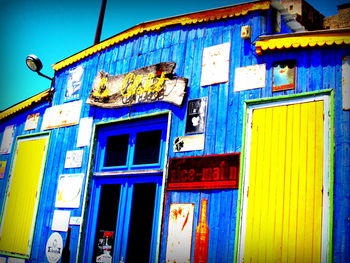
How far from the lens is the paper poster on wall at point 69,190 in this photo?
22.5ft

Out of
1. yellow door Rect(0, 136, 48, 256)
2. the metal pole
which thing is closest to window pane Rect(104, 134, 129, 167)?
yellow door Rect(0, 136, 48, 256)

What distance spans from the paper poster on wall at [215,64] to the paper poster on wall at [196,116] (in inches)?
11.1

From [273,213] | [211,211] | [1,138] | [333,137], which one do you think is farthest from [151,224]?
[1,138]

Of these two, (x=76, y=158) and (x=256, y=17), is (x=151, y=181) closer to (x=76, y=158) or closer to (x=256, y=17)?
Answer: (x=76, y=158)

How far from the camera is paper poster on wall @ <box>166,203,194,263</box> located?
5168mm

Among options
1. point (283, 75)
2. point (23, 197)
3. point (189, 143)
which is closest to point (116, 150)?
point (189, 143)

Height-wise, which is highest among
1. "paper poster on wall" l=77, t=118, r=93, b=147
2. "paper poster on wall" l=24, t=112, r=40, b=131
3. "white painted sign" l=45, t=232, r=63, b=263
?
"paper poster on wall" l=24, t=112, r=40, b=131

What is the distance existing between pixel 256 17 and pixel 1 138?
21.8 feet

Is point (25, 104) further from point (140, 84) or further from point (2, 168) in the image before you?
point (140, 84)

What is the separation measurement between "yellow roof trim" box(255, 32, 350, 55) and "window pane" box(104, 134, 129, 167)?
261 cm

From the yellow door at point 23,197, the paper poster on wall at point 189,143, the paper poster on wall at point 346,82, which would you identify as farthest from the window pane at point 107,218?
the paper poster on wall at point 346,82

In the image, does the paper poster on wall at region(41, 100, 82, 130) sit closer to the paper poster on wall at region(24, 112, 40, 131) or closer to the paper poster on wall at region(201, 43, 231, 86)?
the paper poster on wall at region(24, 112, 40, 131)

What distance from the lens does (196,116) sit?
5.64m

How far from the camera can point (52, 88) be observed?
8391 millimetres
